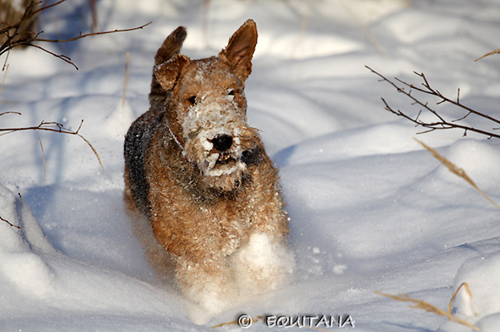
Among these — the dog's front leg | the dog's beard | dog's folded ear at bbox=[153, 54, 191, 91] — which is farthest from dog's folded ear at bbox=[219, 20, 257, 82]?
the dog's front leg

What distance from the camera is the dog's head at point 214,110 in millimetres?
2498

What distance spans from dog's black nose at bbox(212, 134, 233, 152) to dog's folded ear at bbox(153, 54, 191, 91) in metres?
0.67

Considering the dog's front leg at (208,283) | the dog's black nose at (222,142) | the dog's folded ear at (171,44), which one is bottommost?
the dog's front leg at (208,283)

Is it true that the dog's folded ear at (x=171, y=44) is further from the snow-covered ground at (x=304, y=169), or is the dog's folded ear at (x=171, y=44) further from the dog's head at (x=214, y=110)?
the snow-covered ground at (x=304, y=169)

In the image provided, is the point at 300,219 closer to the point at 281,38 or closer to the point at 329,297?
the point at 329,297

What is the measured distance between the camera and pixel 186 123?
8.93 feet

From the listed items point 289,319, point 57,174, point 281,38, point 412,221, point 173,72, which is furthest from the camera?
point 281,38

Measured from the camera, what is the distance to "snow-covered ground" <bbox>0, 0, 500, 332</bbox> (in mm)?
2156

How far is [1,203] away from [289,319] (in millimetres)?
1392

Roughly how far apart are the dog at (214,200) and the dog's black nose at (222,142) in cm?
17

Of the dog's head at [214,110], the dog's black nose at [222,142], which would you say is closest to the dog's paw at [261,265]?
the dog's head at [214,110]

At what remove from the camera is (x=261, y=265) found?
2945 millimetres

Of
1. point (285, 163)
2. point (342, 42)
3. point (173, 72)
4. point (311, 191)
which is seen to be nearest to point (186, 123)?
point (173, 72)

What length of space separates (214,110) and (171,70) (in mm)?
484
